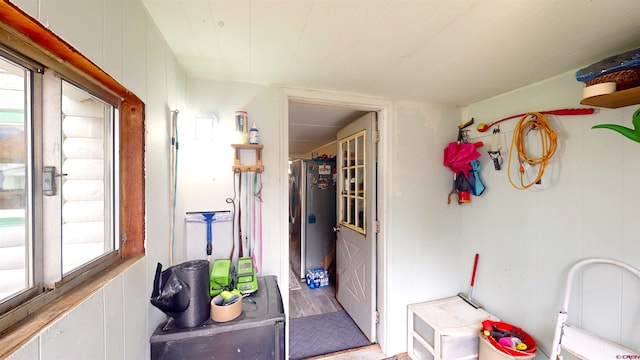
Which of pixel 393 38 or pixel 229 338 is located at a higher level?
pixel 393 38

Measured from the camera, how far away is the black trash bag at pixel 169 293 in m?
0.99

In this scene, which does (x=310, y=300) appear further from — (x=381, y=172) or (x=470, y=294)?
(x=381, y=172)

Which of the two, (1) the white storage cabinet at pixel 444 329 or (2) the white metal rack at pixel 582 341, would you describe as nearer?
(2) the white metal rack at pixel 582 341

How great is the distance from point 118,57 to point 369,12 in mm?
948

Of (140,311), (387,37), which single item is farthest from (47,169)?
(387,37)

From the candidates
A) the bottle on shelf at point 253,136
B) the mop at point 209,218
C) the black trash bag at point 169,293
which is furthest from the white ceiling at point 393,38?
the black trash bag at point 169,293

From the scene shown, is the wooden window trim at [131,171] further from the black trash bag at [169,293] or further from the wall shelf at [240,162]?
the wall shelf at [240,162]

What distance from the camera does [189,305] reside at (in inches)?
42.3

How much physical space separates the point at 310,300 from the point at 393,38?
9.44ft

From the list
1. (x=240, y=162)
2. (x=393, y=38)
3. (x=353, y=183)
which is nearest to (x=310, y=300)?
(x=353, y=183)

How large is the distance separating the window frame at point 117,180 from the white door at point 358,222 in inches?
67.5

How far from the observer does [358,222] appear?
2.42 metres

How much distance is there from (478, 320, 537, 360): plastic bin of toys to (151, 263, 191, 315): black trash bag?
1.89 metres

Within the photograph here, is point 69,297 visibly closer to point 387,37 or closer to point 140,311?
point 140,311
